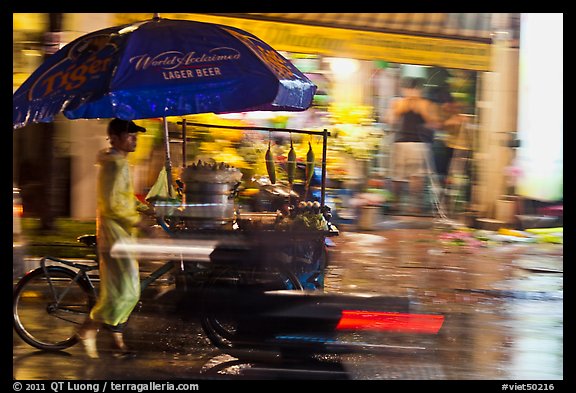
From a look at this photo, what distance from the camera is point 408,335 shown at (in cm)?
517

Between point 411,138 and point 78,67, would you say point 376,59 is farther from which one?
point 78,67

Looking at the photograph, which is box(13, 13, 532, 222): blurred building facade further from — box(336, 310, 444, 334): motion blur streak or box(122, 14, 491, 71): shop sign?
box(336, 310, 444, 334): motion blur streak

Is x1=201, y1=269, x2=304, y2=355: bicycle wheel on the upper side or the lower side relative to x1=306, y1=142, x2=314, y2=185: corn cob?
lower

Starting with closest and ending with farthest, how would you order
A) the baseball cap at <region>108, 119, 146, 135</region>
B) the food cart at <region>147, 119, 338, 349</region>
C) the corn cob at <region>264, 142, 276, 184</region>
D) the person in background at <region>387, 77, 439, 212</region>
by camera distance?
the baseball cap at <region>108, 119, 146, 135</region>, the food cart at <region>147, 119, 338, 349</region>, the corn cob at <region>264, 142, 276, 184</region>, the person in background at <region>387, 77, 439, 212</region>

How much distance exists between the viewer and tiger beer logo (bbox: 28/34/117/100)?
4.46 m

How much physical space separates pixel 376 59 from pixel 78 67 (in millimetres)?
3581

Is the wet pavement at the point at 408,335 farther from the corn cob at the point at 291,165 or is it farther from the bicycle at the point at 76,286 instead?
the corn cob at the point at 291,165

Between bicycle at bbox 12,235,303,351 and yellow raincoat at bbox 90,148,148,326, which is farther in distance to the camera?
bicycle at bbox 12,235,303,351

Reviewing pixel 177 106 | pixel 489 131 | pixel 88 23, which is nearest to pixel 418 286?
pixel 489 131

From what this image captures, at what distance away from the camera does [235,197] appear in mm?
5129

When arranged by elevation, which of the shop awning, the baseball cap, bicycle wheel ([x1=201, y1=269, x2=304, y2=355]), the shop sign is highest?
the shop awning

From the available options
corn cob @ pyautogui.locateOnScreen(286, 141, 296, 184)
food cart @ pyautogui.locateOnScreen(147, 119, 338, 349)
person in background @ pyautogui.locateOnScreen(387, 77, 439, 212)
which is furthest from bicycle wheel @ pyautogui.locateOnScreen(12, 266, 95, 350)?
person in background @ pyautogui.locateOnScreen(387, 77, 439, 212)
